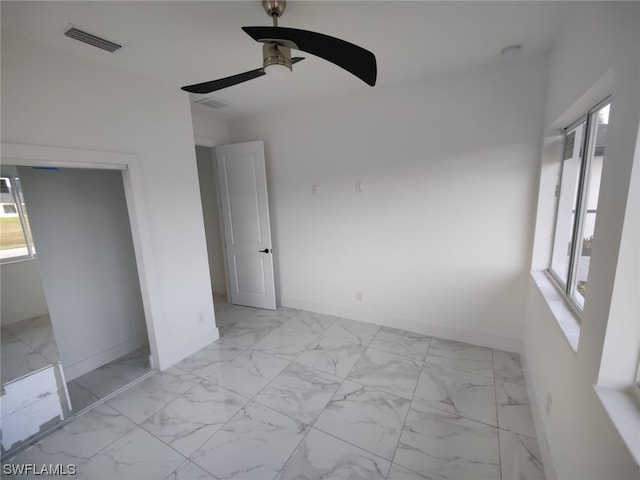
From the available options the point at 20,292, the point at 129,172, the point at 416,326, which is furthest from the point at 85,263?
the point at 416,326

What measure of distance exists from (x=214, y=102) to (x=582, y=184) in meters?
3.38


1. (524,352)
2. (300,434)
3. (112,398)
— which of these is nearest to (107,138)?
(112,398)

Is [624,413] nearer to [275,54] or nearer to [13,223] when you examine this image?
[275,54]

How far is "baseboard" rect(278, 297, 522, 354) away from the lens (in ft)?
9.02

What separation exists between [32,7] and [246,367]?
2.84 m

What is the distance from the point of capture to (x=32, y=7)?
58.6 inches

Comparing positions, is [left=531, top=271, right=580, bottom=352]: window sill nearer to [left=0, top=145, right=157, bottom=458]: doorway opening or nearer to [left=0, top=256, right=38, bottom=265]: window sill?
[left=0, top=145, right=157, bottom=458]: doorway opening

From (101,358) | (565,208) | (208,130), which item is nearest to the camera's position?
(565,208)

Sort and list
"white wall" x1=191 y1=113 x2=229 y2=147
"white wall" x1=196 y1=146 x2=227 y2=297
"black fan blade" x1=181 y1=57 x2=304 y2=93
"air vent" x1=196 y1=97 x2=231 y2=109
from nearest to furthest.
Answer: "black fan blade" x1=181 y1=57 x2=304 y2=93 → "air vent" x1=196 y1=97 x2=231 y2=109 → "white wall" x1=191 y1=113 x2=229 y2=147 → "white wall" x1=196 y1=146 x2=227 y2=297

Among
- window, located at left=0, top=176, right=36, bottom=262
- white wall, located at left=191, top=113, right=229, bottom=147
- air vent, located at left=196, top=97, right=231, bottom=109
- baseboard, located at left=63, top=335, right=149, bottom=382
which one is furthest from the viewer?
white wall, located at left=191, top=113, right=229, bottom=147

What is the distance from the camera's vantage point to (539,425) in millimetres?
1809

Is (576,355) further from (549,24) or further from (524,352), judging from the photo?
(549,24)

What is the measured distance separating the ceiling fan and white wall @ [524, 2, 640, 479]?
959 mm

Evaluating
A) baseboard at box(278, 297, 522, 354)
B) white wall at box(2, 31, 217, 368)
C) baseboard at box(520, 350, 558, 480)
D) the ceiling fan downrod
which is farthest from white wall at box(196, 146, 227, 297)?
baseboard at box(520, 350, 558, 480)
